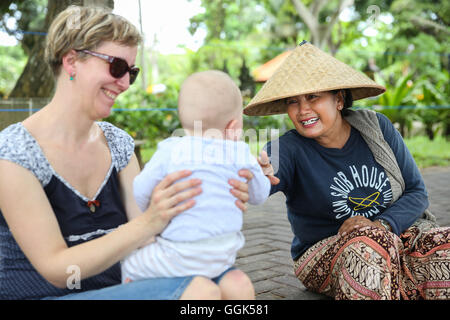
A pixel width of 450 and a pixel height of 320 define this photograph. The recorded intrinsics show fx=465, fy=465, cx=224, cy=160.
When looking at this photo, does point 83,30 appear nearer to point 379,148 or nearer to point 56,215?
point 56,215

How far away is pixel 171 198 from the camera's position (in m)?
1.36

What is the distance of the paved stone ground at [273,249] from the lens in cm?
258

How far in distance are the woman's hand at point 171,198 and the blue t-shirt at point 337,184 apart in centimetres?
92

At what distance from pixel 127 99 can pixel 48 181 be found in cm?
782

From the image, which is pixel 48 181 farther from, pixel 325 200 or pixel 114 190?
pixel 325 200

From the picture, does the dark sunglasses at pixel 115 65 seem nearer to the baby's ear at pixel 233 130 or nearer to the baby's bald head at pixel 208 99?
the baby's bald head at pixel 208 99

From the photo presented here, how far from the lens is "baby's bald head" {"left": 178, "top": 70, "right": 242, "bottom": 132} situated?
1.41 m

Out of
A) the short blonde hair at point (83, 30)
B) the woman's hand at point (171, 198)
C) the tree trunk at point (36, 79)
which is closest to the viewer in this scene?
the woman's hand at point (171, 198)

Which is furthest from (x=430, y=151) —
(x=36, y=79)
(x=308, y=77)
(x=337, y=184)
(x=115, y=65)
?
(x=115, y=65)

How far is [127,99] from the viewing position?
9.09 metres

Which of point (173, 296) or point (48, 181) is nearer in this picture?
point (173, 296)

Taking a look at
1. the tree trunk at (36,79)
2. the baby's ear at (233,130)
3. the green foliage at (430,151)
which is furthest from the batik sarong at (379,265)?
the green foliage at (430,151)
